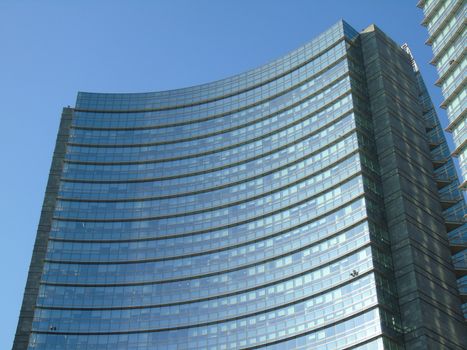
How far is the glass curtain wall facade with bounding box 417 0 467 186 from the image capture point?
8994 centimetres

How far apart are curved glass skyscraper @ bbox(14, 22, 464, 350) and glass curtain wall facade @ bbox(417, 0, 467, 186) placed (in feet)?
49.7

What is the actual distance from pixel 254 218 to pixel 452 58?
39.1m

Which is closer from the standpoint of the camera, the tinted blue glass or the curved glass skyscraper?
the curved glass skyscraper

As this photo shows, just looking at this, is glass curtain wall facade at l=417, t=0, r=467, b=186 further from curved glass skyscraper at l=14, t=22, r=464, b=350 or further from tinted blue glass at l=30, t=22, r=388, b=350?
tinted blue glass at l=30, t=22, r=388, b=350

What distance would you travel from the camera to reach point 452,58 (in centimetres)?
9419

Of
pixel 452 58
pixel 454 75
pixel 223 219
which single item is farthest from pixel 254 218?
pixel 452 58

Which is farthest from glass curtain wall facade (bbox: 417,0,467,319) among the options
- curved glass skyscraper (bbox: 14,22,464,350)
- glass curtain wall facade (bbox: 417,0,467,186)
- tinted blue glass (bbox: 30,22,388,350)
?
tinted blue glass (bbox: 30,22,388,350)

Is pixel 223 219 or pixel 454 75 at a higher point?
pixel 454 75

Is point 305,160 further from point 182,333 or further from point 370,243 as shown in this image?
point 182,333

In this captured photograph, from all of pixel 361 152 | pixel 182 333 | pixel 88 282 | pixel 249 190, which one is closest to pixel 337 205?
pixel 361 152

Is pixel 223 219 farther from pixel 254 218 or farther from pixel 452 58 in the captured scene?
pixel 452 58

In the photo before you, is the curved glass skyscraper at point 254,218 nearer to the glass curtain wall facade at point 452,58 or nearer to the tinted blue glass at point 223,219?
the tinted blue glass at point 223,219

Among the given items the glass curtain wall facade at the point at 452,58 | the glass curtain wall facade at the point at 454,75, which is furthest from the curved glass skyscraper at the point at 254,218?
the glass curtain wall facade at the point at 452,58

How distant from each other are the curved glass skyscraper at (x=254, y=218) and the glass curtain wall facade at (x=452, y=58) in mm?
15143
